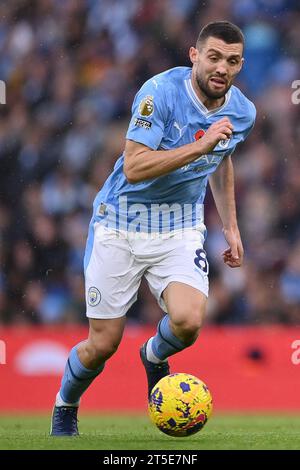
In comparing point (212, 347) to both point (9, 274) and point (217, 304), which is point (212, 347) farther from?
point (9, 274)

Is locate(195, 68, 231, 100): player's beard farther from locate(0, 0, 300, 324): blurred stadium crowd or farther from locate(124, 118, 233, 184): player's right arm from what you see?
locate(0, 0, 300, 324): blurred stadium crowd

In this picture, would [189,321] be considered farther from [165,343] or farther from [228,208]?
[228,208]

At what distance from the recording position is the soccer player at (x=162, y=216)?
19.2ft

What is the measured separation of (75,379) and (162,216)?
3.50 feet

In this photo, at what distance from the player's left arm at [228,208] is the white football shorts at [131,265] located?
352 millimetres

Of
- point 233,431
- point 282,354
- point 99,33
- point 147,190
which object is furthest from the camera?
point 99,33

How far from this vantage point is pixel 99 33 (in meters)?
12.5

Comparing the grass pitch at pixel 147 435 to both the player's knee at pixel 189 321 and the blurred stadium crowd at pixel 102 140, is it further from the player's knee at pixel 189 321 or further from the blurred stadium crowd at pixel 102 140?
the blurred stadium crowd at pixel 102 140

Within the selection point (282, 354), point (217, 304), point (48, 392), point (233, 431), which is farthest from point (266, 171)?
point (233, 431)

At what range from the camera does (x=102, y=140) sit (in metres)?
11.7

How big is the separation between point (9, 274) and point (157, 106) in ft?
18.5

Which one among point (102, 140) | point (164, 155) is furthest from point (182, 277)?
point (102, 140)

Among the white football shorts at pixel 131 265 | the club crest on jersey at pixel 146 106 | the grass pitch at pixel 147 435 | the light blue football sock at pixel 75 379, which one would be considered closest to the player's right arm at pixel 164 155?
the club crest on jersey at pixel 146 106

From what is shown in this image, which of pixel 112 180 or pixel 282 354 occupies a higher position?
pixel 112 180
